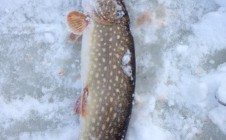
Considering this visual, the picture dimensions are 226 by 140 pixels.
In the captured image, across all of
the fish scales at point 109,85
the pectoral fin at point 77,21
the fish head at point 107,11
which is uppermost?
the fish head at point 107,11

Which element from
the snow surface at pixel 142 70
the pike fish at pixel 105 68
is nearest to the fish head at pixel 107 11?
the pike fish at pixel 105 68

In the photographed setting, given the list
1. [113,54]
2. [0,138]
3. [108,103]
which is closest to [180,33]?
[113,54]

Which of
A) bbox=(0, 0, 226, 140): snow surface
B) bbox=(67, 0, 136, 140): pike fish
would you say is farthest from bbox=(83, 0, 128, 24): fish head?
bbox=(0, 0, 226, 140): snow surface

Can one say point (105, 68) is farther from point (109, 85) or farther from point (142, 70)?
point (142, 70)

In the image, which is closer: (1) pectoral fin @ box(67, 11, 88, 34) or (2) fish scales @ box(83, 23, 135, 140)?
(2) fish scales @ box(83, 23, 135, 140)

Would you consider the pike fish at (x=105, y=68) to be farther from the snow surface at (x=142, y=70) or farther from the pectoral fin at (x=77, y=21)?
the snow surface at (x=142, y=70)

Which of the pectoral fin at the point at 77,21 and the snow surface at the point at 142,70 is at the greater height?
the pectoral fin at the point at 77,21

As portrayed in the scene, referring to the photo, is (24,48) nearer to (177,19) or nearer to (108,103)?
(108,103)

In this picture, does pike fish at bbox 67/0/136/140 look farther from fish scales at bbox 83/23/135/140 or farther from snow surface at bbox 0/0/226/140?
snow surface at bbox 0/0/226/140
